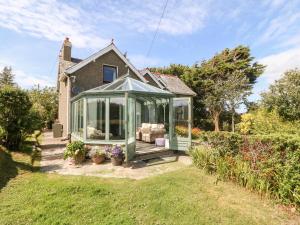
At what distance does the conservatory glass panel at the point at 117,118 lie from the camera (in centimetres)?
1055

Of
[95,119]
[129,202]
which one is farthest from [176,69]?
[129,202]

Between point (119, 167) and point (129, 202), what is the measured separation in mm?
3414

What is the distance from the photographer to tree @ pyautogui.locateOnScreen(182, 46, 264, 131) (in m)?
24.0

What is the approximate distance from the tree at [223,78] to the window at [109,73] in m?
12.1

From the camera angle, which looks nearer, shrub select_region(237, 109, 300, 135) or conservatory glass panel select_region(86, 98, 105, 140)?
conservatory glass panel select_region(86, 98, 105, 140)

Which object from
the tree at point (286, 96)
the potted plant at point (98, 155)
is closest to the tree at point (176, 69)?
the tree at point (286, 96)

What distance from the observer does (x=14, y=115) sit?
1133 cm

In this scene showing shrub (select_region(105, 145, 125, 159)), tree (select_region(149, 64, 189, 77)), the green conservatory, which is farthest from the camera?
tree (select_region(149, 64, 189, 77))

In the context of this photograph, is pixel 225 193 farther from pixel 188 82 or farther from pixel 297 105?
pixel 188 82

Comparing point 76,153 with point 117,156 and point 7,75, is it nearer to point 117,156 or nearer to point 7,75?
point 117,156

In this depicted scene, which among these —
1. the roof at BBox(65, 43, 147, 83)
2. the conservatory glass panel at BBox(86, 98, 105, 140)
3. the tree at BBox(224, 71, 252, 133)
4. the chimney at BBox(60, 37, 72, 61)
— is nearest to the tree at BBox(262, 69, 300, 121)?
the tree at BBox(224, 71, 252, 133)

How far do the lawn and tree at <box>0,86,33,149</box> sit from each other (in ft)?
14.0

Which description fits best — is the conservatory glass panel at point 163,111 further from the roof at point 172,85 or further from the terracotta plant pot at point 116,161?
the roof at point 172,85

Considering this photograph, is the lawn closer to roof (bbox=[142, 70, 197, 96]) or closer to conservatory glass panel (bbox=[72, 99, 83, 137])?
conservatory glass panel (bbox=[72, 99, 83, 137])
